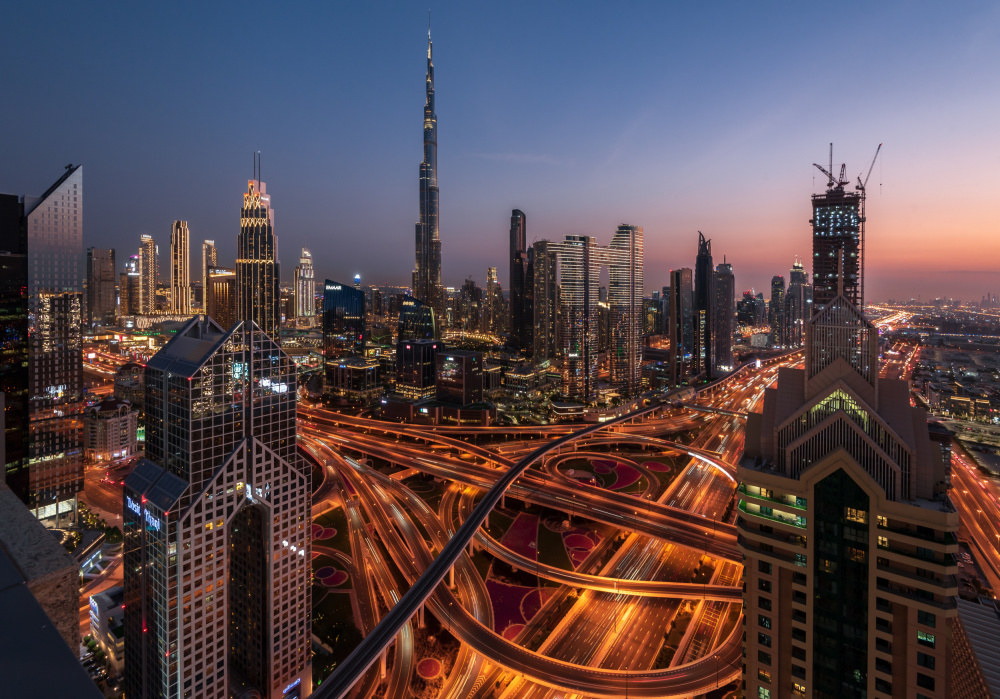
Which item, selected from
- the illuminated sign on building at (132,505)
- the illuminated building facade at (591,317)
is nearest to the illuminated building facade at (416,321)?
the illuminated building facade at (591,317)

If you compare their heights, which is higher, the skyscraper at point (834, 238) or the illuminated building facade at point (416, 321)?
the skyscraper at point (834, 238)

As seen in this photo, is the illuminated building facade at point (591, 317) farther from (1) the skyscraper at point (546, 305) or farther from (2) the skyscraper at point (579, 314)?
(1) the skyscraper at point (546, 305)

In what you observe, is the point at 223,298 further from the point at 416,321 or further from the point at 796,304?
the point at 796,304

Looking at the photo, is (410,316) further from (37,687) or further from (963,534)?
(37,687)

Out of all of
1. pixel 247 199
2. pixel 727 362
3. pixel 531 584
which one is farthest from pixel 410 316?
pixel 531 584

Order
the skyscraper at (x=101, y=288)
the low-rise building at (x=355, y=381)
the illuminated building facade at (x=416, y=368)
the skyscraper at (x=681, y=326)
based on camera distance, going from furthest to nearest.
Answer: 1. the skyscraper at (x=101, y=288)
2. the skyscraper at (x=681, y=326)
3. the low-rise building at (x=355, y=381)
4. the illuminated building facade at (x=416, y=368)

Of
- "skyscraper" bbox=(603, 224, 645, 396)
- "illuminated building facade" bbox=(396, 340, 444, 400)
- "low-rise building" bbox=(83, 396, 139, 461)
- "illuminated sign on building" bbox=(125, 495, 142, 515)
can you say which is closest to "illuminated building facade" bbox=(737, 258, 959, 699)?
"illuminated sign on building" bbox=(125, 495, 142, 515)

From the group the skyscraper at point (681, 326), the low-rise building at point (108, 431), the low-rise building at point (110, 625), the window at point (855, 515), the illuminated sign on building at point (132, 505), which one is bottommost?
the low-rise building at point (110, 625)

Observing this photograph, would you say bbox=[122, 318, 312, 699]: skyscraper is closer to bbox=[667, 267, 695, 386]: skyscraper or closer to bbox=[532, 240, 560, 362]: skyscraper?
bbox=[532, 240, 560, 362]: skyscraper
